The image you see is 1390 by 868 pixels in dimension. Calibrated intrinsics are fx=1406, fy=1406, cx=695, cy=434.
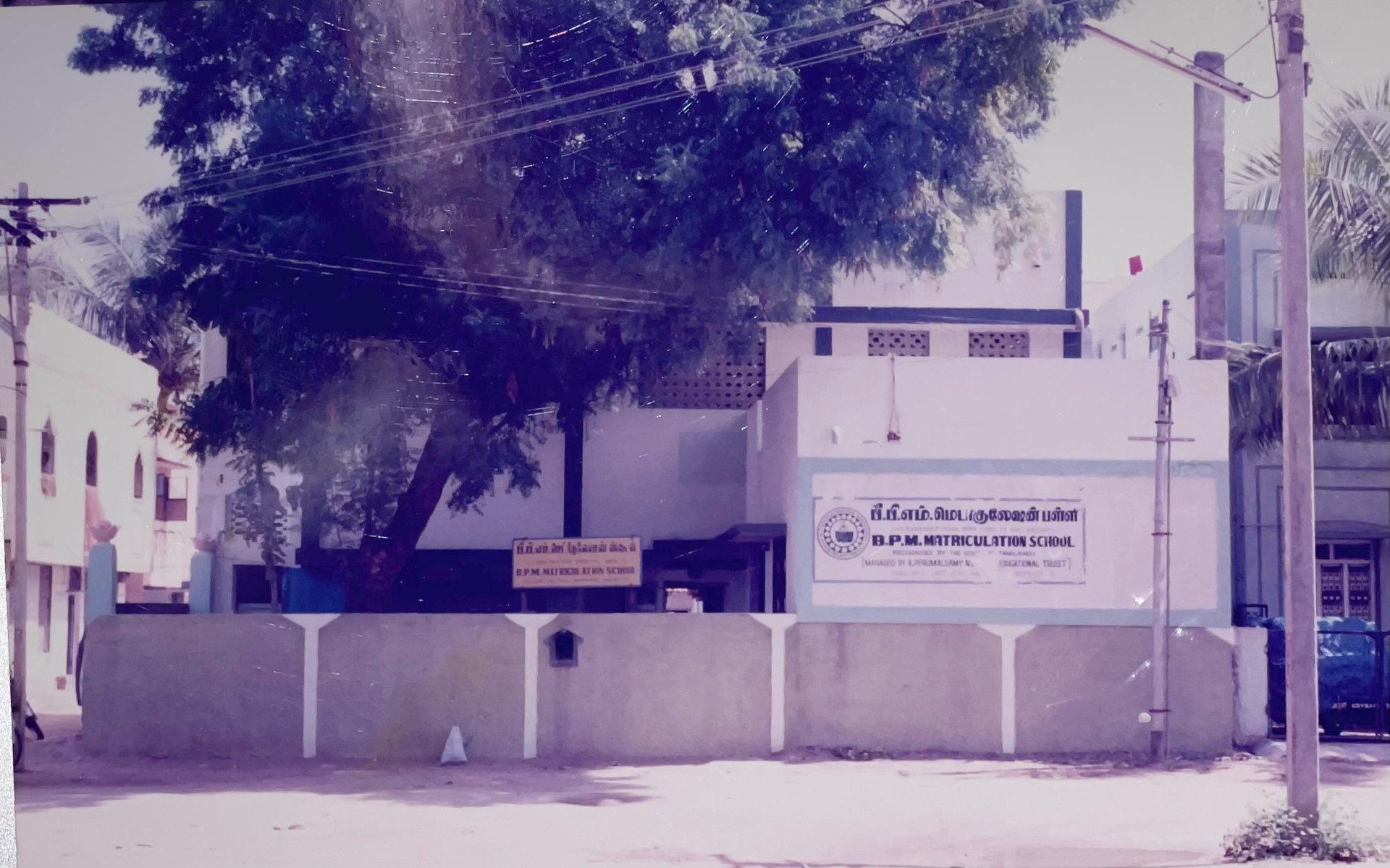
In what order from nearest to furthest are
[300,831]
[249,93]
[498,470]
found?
1. [300,831]
2. [249,93]
3. [498,470]

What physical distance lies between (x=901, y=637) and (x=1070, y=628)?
6.17 feet

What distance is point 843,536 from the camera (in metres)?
15.7

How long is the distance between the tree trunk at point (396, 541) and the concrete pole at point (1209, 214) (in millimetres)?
9225

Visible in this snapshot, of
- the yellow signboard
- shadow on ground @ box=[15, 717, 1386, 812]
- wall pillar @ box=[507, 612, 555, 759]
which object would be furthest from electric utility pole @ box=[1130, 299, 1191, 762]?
wall pillar @ box=[507, 612, 555, 759]

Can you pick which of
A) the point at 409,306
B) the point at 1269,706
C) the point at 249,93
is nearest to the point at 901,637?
the point at 1269,706

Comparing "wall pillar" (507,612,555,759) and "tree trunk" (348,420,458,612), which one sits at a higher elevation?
"tree trunk" (348,420,458,612)

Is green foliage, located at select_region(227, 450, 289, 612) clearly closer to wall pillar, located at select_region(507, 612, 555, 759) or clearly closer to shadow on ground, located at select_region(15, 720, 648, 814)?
shadow on ground, located at select_region(15, 720, 648, 814)

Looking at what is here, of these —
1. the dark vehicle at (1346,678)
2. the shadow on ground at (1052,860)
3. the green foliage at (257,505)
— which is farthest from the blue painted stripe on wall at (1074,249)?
the shadow on ground at (1052,860)

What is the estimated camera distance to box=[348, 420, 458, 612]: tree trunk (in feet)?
57.4

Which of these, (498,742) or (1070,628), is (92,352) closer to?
(498,742)

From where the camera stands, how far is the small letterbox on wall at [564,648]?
51.2 feet

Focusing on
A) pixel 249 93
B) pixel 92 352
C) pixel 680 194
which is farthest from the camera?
pixel 92 352

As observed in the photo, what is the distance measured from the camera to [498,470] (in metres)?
17.7

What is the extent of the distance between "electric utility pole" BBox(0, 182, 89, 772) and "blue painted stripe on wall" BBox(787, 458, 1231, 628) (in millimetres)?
8043
